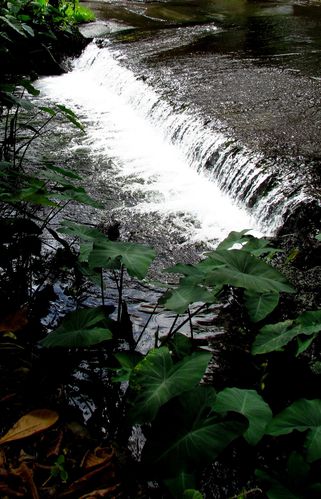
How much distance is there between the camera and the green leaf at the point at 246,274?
7.27 feet

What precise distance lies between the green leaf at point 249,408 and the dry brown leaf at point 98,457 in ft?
1.86

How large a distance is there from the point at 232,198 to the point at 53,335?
3.62 metres

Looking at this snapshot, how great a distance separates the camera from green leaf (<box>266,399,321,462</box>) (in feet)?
6.06

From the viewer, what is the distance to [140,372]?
6.84 ft

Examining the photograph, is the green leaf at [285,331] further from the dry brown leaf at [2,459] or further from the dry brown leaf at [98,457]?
the dry brown leaf at [2,459]

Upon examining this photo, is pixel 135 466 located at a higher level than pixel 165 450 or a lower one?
lower

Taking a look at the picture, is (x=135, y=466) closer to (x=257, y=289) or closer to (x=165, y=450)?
(x=165, y=450)

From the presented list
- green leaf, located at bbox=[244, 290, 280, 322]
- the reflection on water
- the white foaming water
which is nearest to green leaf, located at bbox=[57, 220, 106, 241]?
green leaf, located at bbox=[244, 290, 280, 322]

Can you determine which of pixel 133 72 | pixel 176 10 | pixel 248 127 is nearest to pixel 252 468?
pixel 248 127

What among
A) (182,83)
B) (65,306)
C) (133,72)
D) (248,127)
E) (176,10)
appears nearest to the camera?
(65,306)

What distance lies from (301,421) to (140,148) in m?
5.80

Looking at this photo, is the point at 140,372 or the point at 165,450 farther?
the point at 140,372

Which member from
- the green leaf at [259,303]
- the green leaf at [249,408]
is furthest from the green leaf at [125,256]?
the green leaf at [249,408]

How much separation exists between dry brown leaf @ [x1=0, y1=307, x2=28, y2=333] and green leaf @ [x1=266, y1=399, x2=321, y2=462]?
1606 millimetres
